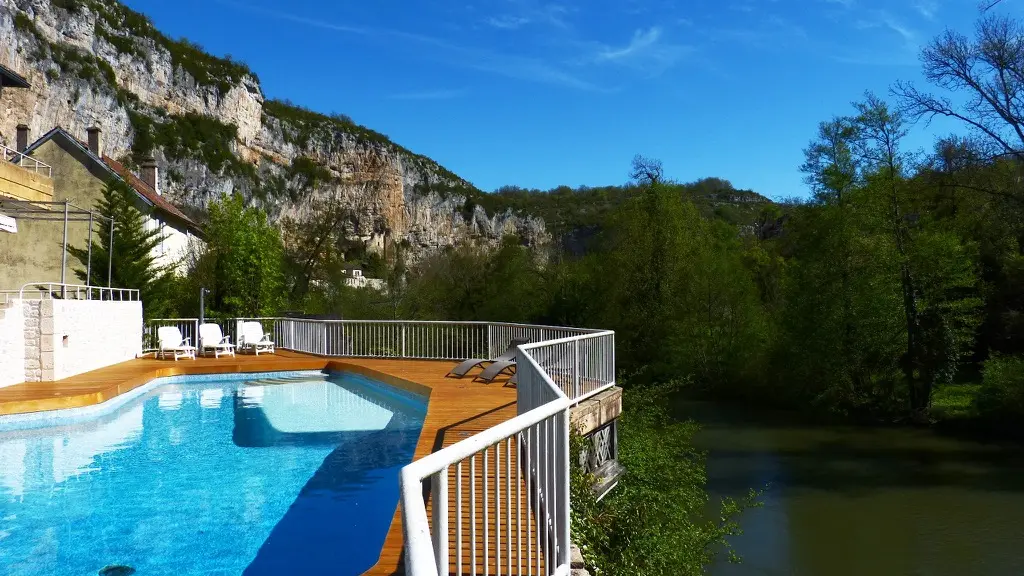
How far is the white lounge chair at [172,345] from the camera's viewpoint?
15633mm

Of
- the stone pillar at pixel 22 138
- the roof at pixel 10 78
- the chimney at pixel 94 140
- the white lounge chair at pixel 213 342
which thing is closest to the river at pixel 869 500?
the white lounge chair at pixel 213 342

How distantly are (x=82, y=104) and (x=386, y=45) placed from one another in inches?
1169

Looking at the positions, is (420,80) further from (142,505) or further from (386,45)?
(142,505)

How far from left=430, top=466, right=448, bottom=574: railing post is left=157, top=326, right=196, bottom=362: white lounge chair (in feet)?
50.5

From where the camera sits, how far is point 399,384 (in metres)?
11.9

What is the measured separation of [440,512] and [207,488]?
18.7 ft

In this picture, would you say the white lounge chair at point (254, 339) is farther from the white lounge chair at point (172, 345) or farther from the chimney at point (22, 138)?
the chimney at point (22, 138)

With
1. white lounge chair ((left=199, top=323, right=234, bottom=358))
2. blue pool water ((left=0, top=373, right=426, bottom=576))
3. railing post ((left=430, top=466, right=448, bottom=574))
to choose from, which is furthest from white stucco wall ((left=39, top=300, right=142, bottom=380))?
railing post ((left=430, top=466, right=448, bottom=574))

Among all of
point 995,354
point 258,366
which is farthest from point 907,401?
point 258,366

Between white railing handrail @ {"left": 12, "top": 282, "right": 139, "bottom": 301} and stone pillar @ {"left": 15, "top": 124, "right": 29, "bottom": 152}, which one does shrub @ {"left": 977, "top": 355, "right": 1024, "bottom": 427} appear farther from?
stone pillar @ {"left": 15, "top": 124, "right": 29, "bottom": 152}

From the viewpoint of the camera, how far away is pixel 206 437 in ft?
29.8

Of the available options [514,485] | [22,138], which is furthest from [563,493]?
[22,138]

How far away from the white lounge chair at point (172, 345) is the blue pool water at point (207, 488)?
4510 millimetres

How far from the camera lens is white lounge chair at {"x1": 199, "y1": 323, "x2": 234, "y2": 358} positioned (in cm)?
1623
